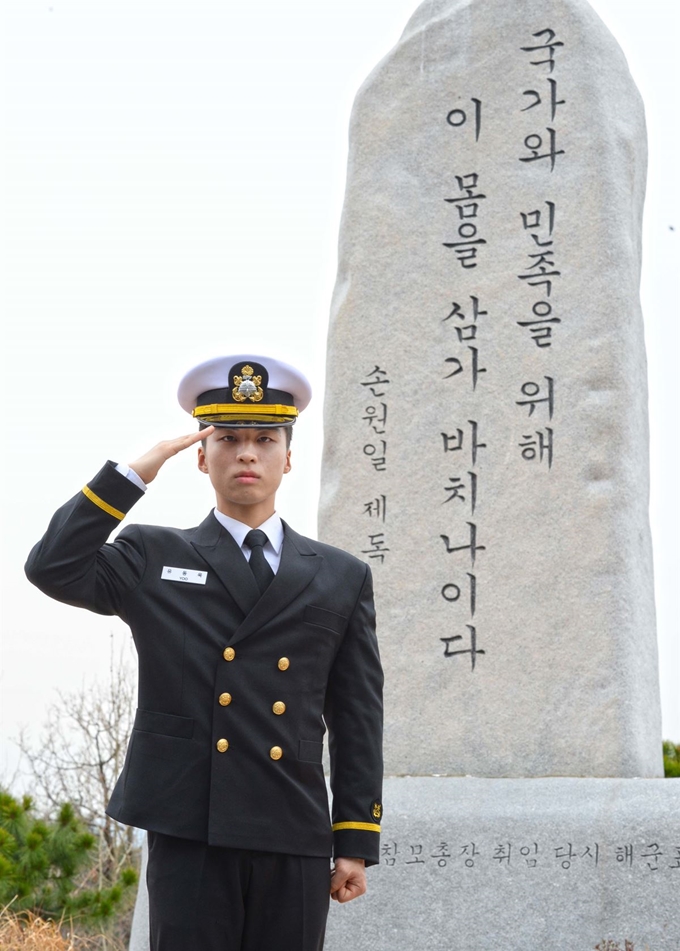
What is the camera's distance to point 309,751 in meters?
1.99

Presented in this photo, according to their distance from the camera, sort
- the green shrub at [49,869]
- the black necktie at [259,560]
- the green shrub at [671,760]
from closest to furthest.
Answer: the black necktie at [259,560], the green shrub at [49,869], the green shrub at [671,760]

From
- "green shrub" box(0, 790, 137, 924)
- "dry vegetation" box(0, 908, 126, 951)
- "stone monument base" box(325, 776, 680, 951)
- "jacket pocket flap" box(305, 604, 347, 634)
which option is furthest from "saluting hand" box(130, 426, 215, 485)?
"green shrub" box(0, 790, 137, 924)

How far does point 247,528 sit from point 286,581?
4.8 inches

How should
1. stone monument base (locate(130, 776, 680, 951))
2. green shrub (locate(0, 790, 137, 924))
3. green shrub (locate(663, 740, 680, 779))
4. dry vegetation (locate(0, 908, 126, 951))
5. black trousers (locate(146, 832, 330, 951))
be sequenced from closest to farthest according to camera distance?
black trousers (locate(146, 832, 330, 951))
stone monument base (locate(130, 776, 680, 951))
dry vegetation (locate(0, 908, 126, 951))
green shrub (locate(0, 790, 137, 924))
green shrub (locate(663, 740, 680, 779))

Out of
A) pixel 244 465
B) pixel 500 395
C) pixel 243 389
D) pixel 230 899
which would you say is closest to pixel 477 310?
pixel 500 395

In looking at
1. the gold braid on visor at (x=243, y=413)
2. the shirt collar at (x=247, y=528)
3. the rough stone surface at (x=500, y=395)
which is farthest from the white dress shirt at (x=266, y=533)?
the rough stone surface at (x=500, y=395)

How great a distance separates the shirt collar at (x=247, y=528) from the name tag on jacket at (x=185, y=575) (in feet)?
0.30

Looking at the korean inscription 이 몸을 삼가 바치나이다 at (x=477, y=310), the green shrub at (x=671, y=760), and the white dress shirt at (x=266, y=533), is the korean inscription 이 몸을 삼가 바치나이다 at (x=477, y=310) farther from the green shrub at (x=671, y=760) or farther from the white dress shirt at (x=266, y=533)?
the white dress shirt at (x=266, y=533)

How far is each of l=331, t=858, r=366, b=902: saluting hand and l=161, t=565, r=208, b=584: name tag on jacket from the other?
509 millimetres

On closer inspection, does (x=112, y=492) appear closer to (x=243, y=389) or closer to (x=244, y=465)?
(x=244, y=465)

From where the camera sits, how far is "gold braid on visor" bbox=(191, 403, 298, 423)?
2131mm

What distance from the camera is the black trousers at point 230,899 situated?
6.06ft

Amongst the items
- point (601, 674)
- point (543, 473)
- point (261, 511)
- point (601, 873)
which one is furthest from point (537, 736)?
point (261, 511)

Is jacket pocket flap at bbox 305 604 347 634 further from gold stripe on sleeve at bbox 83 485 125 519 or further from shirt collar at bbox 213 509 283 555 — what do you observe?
gold stripe on sleeve at bbox 83 485 125 519
